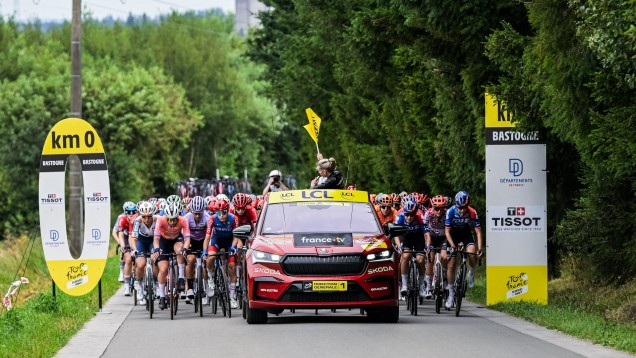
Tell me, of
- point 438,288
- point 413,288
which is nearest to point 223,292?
point 413,288

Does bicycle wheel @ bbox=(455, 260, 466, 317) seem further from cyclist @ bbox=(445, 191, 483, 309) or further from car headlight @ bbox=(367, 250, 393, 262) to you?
car headlight @ bbox=(367, 250, 393, 262)

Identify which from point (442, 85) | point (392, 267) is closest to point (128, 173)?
point (442, 85)

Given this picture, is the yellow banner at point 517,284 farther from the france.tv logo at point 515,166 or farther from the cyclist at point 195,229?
the cyclist at point 195,229

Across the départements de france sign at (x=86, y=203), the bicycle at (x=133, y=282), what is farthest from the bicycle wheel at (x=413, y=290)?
the bicycle at (x=133, y=282)

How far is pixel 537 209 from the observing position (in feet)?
77.3

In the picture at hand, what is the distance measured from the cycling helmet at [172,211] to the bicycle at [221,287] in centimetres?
86

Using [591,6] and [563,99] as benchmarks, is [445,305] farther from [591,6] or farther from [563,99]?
[591,6]

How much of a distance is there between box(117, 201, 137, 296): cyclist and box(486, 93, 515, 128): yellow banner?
25.9 ft

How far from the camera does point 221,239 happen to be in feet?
79.5

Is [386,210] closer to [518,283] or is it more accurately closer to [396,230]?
[518,283]

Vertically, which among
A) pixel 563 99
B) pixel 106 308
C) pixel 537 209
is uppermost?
pixel 563 99

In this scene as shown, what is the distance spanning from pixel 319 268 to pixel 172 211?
4.64m

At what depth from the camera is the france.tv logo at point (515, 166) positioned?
23359 mm

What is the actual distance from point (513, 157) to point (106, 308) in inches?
285
